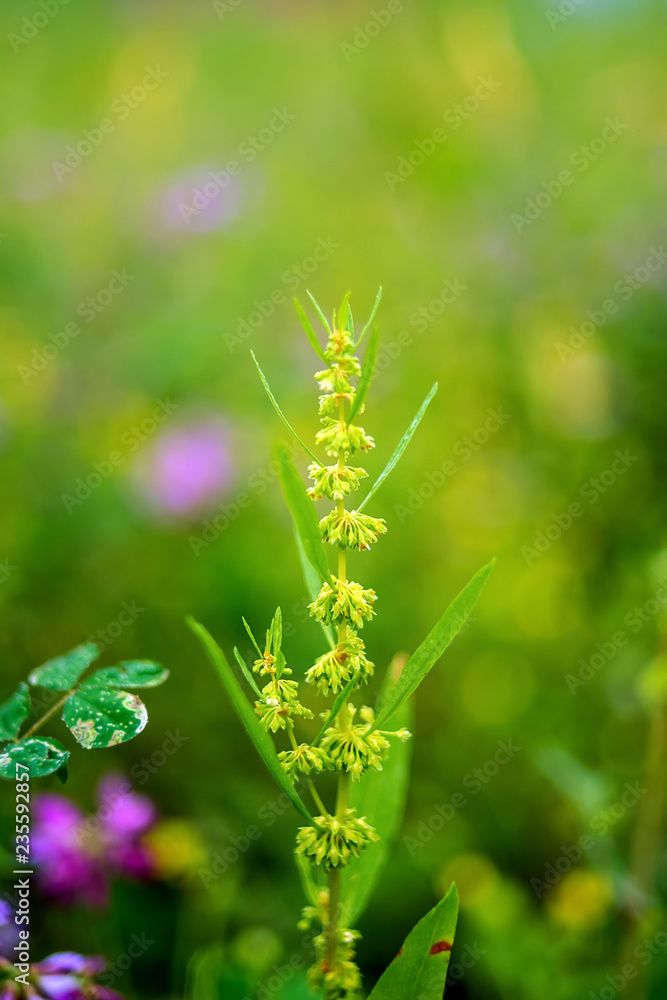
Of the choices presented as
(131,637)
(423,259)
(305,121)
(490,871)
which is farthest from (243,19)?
(490,871)

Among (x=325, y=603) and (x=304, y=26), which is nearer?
(x=325, y=603)

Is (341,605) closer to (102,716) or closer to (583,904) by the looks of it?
(102,716)

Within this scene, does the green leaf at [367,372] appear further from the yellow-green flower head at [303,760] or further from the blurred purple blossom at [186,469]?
the blurred purple blossom at [186,469]

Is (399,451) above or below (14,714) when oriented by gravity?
above

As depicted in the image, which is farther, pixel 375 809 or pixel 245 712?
pixel 375 809

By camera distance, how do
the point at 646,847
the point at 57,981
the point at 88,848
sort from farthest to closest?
the point at 646,847 → the point at 88,848 → the point at 57,981

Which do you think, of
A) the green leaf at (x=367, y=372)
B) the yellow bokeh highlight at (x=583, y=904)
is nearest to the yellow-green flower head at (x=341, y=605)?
the green leaf at (x=367, y=372)

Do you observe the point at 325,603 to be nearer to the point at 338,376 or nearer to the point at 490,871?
the point at 338,376

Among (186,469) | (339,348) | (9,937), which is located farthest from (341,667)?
(186,469)
